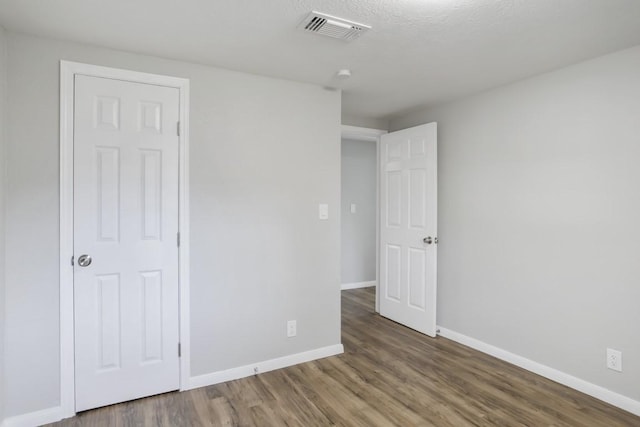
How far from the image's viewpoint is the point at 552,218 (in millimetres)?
2717

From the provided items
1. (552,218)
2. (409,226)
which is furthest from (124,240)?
(552,218)

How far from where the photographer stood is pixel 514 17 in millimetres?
1898

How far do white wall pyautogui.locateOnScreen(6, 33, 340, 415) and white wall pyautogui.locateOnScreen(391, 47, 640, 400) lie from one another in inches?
49.5

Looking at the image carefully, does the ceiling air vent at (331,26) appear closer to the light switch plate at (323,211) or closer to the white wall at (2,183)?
the light switch plate at (323,211)

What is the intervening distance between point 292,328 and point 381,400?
2.95 ft

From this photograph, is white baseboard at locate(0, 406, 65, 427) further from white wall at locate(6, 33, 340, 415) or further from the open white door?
the open white door

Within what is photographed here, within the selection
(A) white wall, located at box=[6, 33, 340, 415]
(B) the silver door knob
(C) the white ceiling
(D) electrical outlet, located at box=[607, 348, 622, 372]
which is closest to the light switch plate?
(A) white wall, located at box=[6, 33, 340, 415]

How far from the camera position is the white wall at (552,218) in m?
2.33

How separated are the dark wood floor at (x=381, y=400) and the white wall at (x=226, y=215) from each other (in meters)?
0.28

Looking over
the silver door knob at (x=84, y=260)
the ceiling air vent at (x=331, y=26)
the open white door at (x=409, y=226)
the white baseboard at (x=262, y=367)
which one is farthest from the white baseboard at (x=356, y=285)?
the ceiling air vent at (x=331, y=26)

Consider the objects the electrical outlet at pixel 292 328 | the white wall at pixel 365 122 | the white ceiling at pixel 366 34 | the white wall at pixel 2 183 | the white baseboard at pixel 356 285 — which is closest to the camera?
the white ceiling at pixel 366 34

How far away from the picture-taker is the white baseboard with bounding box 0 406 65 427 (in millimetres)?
2096

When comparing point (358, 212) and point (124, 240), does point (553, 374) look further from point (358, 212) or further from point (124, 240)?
point (358, 212)

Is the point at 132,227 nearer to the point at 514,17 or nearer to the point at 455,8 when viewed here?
the point at 455,8
